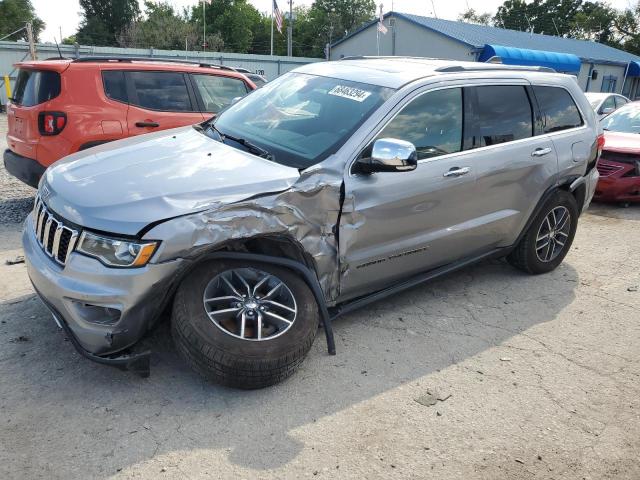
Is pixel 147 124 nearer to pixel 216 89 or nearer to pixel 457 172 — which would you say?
pixel 216 89

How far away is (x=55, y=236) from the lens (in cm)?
281

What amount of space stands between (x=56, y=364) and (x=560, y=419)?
2920 mm

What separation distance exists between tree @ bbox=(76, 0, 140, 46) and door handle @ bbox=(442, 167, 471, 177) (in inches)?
2389

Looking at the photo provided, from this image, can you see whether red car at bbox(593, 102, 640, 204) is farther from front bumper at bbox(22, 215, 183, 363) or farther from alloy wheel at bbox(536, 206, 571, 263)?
front bumper at bbox(22, 215, 183, 363)

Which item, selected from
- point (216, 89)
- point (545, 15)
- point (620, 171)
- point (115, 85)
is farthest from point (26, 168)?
point (545, 15)

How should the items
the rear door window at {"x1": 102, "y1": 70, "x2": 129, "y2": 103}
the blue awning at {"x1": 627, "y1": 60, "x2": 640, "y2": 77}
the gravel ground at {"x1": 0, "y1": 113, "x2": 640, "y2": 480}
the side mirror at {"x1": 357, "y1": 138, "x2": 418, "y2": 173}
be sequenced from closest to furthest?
the gravel ground at {"x1": 0, "y1": 113, "x2": 640, "y2": 480} < the side mirror at {"x1": 357, "y1": 138, "x2": 418, "y2": 173} < the rear door window at {"x1": 102, "y1": 70, "x2": 129, "y2": 103} < the blue awning at {"x1": 627, "y1": 60, "x2": 640, "y2": 77}

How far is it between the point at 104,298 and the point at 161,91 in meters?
4.25

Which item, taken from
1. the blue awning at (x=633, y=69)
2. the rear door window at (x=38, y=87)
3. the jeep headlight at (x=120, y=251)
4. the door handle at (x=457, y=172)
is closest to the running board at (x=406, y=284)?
the door handle at (x=457, y=172)

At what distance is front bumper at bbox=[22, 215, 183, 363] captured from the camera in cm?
259

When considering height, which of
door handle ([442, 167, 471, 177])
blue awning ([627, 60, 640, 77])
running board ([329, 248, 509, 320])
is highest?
blue awning ([627, 60, 640, 77])

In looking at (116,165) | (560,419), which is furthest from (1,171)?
(560,419)

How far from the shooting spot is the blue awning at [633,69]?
34531 mm

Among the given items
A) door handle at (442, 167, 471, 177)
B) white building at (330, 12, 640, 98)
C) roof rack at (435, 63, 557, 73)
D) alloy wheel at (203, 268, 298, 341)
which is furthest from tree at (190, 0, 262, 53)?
alloy wheel at (203, 268, 298, 341)

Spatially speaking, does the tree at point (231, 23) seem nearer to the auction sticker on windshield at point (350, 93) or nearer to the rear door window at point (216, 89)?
the rear door window at point (216, 89)
